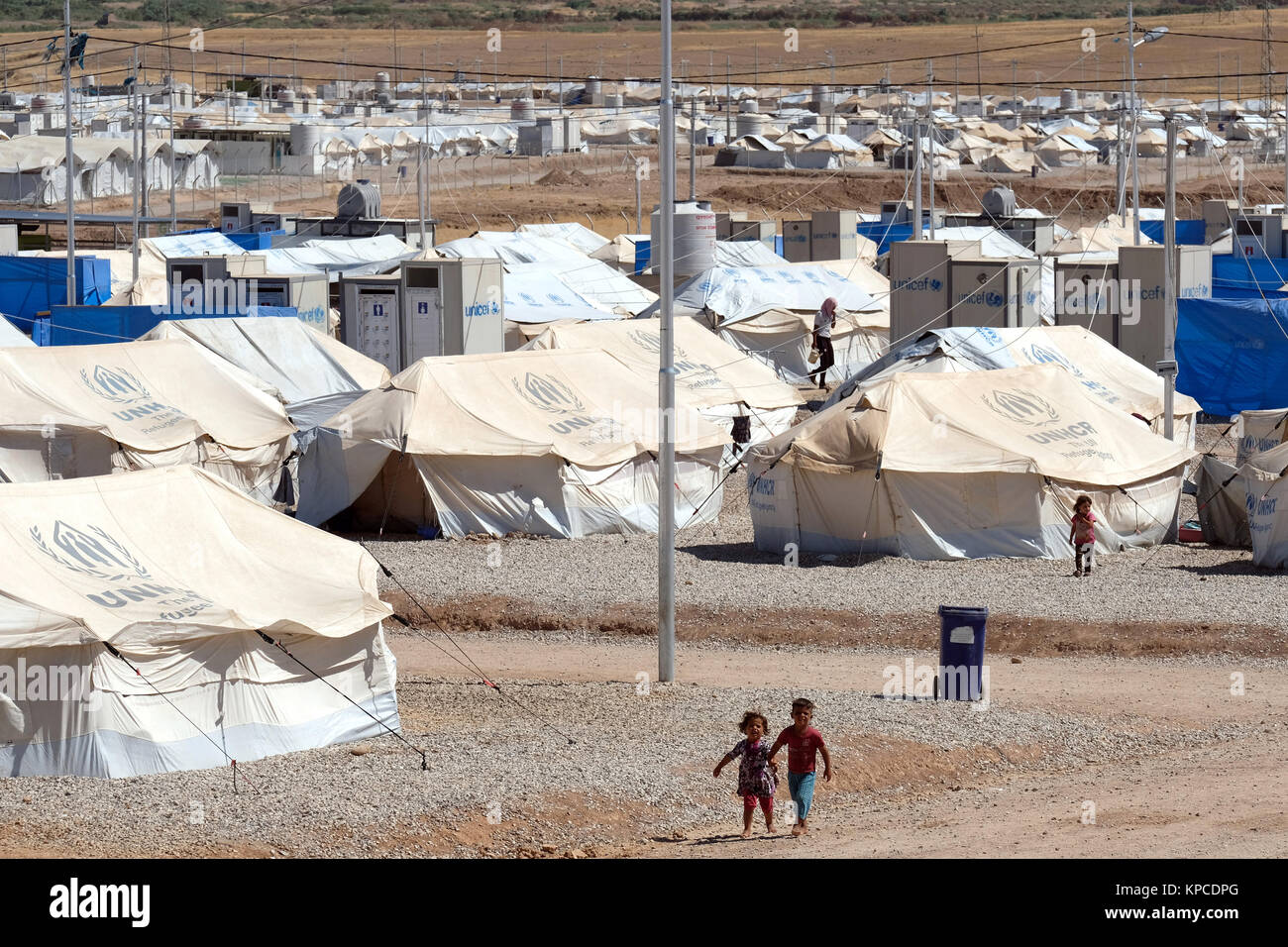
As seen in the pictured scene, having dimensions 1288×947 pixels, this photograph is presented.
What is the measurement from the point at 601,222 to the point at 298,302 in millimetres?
39169

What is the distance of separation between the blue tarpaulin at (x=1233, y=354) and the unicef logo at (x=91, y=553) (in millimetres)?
24067

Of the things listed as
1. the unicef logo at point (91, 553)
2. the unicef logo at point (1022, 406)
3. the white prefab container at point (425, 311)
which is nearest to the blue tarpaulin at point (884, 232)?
the white prefab container at point (425, 311)

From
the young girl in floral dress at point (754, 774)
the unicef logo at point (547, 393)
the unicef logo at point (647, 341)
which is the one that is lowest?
the young girl in floral dress at point (754, 774)

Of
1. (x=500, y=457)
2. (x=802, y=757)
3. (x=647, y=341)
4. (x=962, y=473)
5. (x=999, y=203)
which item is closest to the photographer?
(x=802, y=757)

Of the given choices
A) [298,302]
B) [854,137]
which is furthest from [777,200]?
[298,302]

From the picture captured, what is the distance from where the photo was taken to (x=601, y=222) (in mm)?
73062

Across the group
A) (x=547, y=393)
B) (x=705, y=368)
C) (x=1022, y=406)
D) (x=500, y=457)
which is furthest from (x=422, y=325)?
(x=1022, y=406)

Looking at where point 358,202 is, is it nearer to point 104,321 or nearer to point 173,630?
point 104,321

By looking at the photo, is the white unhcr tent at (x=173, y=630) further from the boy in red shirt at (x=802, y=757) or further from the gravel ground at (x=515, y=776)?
the boy in red shirt at (x=802, y=757)

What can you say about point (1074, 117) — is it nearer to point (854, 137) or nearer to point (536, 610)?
point (854, 137)

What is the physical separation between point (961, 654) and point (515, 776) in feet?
Answer: 16.2

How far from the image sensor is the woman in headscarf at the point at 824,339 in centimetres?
3659

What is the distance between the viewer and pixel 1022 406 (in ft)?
78.1

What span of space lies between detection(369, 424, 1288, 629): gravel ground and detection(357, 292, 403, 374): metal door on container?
8.01 m
